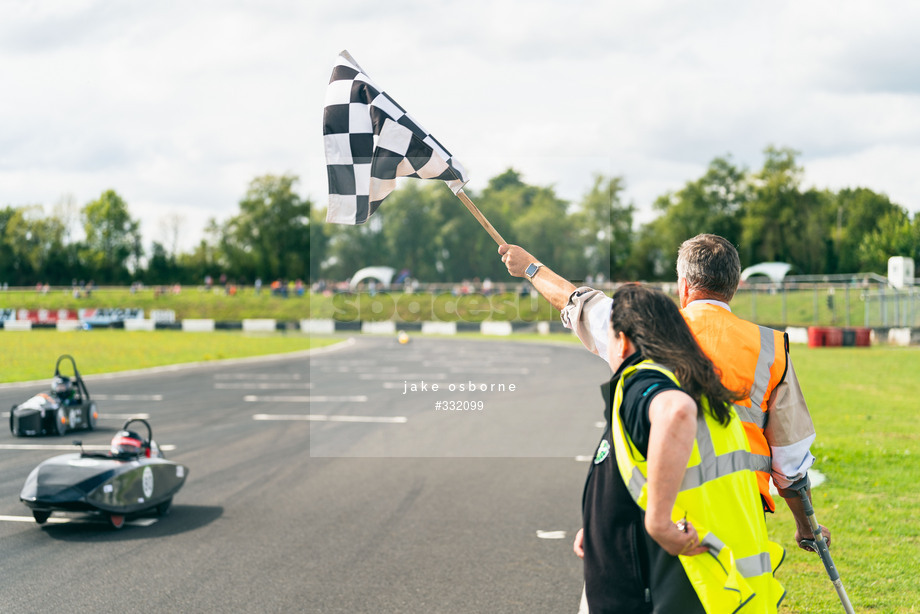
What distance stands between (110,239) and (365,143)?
281 ft

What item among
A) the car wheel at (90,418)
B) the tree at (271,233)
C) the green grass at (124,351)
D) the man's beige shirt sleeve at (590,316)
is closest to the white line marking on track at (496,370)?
the green grass at (124,351)

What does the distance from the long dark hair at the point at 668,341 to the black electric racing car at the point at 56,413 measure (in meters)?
8.77

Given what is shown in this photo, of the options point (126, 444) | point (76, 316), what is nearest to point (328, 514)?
point (126, 444)

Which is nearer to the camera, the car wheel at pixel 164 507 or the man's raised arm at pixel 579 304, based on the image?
the man's raised arm at pixel 579 304

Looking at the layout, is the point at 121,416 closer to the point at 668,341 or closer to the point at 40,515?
the point at 40,515

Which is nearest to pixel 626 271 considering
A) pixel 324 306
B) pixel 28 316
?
pixel 324 306

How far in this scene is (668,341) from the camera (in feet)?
7.39

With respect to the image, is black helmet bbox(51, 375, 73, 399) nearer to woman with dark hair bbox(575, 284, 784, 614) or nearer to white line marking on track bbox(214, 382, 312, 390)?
white line marking on track bbox(214, 382, 312, 390)

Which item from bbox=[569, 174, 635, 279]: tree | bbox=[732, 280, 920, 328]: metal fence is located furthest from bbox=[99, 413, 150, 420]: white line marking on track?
bbox=[732, 280, 920, 328]: metal fence

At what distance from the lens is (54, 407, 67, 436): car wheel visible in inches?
388

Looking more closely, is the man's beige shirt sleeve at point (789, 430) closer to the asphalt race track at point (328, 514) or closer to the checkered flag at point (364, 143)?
the checkered flag at point (364, 143)

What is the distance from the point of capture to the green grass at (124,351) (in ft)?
61.9

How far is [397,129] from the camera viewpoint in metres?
3.69

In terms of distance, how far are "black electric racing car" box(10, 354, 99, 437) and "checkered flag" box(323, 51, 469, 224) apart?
23.3 ft
